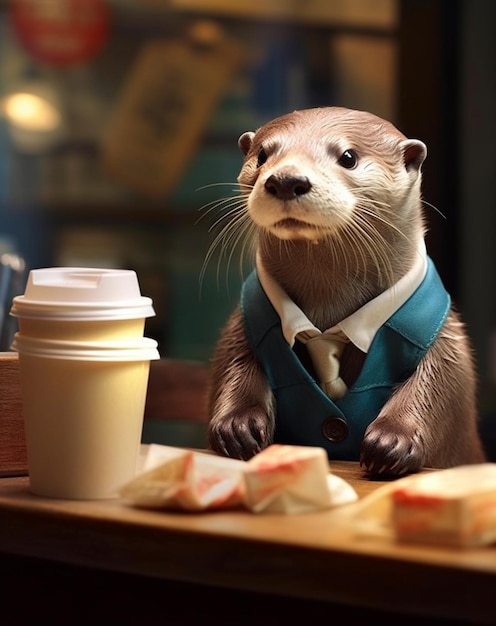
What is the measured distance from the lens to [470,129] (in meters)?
3.32

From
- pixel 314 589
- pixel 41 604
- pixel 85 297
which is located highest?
pixel 85 297

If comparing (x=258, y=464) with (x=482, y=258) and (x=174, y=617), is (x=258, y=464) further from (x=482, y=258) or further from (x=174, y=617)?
(x=482, y=258)

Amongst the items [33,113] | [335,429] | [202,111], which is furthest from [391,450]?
[33,113]

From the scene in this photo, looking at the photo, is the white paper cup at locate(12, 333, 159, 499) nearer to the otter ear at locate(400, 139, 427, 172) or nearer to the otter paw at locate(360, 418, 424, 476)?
the otter paw at locate(360, 418, 424, 476)

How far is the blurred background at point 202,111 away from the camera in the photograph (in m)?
3.30

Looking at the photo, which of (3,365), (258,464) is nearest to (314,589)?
(258,464)

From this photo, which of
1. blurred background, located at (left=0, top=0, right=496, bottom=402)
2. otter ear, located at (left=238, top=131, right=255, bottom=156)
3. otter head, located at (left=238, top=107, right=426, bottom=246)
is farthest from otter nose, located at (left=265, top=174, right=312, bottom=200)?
blurred background, located at (left=0, top=0, right=496, bottom=402)

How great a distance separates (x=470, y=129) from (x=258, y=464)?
2380 mm

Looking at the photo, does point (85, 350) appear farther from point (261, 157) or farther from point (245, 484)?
point (261, 157)

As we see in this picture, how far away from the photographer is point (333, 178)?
4.53ft

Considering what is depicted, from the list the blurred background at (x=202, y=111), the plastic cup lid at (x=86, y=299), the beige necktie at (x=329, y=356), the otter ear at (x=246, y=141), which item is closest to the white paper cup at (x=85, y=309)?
the plastic cup lid at (x=86, y=299)

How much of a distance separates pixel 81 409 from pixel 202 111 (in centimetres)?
222

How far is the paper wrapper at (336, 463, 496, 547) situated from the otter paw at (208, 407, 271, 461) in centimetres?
36

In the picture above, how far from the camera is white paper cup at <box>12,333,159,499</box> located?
1222mm
